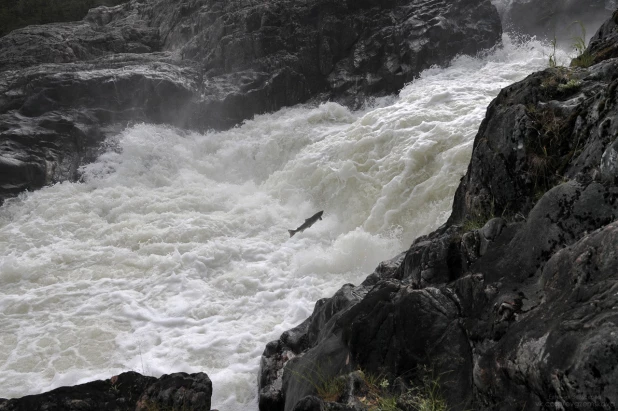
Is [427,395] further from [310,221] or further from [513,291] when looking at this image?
[310,221]

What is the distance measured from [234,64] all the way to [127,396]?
1373cm

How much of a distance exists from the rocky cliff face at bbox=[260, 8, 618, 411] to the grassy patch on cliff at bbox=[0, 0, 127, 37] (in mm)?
24708

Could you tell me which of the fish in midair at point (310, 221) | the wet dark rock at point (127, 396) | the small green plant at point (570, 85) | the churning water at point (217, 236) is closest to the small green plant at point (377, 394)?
the wet dark rock at point (127, 396)

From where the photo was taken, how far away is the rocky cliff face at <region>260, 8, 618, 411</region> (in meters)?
2.29

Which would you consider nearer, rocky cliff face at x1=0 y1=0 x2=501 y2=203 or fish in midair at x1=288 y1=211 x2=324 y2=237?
fish in midair at x1=288 y1=211 x2=324 y2=237

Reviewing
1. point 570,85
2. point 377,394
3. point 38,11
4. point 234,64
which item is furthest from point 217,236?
point 38,11

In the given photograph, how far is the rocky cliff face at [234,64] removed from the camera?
14.7m

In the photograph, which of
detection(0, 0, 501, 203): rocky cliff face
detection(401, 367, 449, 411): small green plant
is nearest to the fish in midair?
detection(401, 367, 449, 411): small green plant

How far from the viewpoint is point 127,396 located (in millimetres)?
4609

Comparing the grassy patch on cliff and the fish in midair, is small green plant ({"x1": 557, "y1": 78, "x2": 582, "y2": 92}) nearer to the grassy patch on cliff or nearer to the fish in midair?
the fish in midair

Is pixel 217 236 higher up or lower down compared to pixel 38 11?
lower down

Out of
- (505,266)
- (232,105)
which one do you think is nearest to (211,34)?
(232,105)

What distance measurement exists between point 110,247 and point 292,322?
4518 mm

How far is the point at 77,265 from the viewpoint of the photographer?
9094 millimetres
